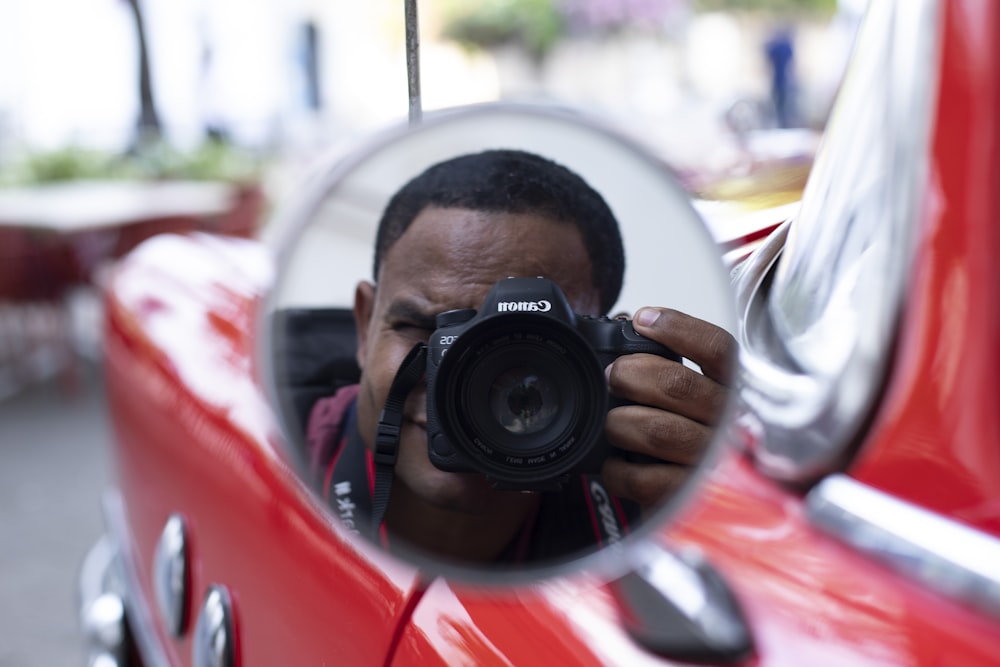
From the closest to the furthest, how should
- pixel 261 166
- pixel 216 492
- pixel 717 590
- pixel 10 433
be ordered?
pixel 717 590 → pixel 216 492 → pixel 10 433 → pixel 261 166

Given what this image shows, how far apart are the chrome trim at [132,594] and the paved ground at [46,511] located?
1.24 meters

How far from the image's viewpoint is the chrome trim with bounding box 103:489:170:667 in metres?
2.19

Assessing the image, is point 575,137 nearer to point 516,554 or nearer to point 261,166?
point 516,554

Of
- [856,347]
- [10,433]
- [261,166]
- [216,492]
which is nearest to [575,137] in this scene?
[856,347]

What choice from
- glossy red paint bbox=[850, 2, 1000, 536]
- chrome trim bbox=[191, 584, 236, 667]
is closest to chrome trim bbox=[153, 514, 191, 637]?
chrome trim bbox=[191, 584, 236, 667]

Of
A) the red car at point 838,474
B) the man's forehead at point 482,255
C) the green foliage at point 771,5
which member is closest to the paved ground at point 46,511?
the red car at point 838,474

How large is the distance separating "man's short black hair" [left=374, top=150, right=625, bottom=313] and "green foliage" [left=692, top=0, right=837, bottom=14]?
2556 centimetres

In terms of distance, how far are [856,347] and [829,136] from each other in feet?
0.85

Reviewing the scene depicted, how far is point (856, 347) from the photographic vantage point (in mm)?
953

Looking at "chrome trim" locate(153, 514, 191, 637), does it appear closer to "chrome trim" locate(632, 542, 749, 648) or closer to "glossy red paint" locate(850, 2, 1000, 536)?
"chrome trim" locate(632, 542, 749, 648)

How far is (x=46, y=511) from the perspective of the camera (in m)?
5.19

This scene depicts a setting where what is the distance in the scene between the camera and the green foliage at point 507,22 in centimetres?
2202

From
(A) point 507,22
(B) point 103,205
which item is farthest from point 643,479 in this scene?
(A) point 507,22

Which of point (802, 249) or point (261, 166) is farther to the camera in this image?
point (261, 166)
